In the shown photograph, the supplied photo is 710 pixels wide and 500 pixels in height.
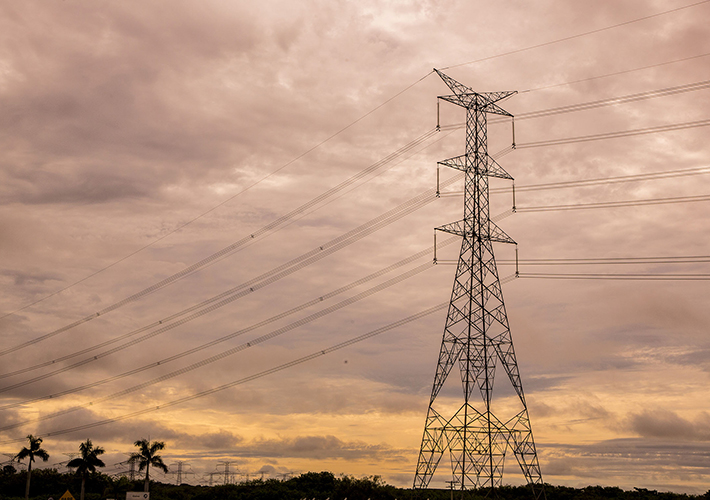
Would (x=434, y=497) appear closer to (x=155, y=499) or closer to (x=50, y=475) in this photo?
(x=155, y=499)

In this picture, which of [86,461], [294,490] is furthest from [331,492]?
[86,461]

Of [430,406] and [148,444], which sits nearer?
[430,406]

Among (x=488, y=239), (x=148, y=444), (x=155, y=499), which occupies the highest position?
(x=488, y=239)

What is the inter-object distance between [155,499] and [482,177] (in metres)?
78.2

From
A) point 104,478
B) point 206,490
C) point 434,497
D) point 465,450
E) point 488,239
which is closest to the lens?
point 465,450

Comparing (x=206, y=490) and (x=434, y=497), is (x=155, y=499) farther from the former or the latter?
(x=434, y=497)

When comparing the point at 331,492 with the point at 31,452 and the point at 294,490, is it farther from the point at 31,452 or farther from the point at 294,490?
the point at 31,452

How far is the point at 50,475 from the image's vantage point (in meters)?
146

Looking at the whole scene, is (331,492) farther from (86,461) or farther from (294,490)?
(86,461)

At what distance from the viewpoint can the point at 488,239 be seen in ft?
210

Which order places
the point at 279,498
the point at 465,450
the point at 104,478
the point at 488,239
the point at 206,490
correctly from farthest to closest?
1. the point at 104,478
2. the point at 206,490
3. the point at 279,498
4. the point at 488,239
5. the point at 465,450

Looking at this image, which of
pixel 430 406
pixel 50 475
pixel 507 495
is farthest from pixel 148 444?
pixel 430 406

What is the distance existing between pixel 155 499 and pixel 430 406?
68.2 m

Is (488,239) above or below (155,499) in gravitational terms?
above
